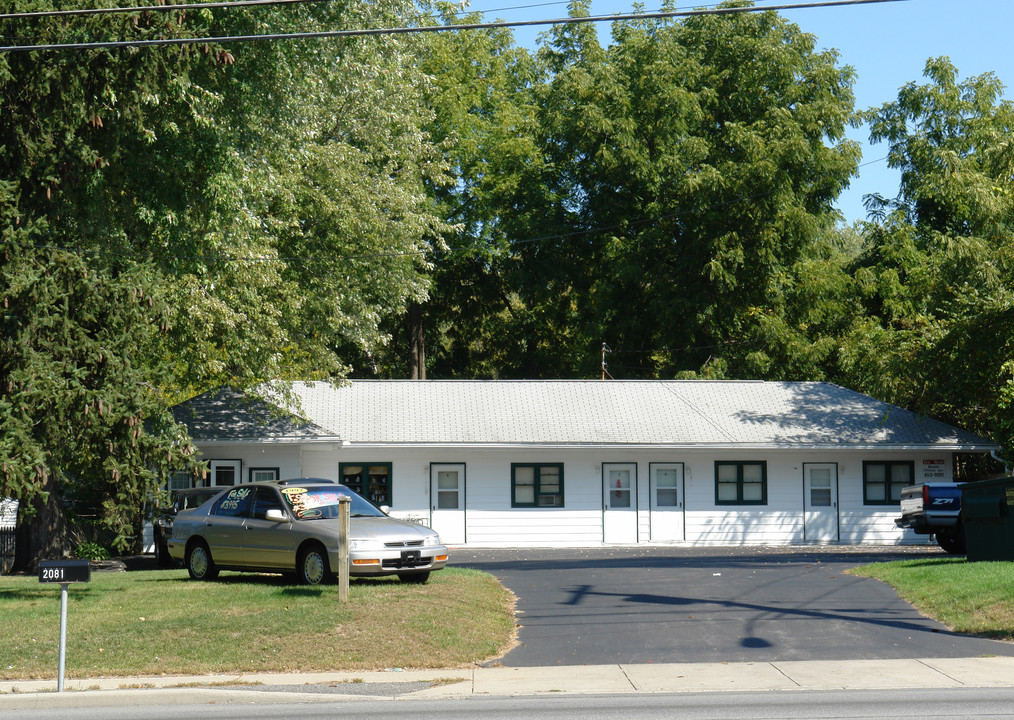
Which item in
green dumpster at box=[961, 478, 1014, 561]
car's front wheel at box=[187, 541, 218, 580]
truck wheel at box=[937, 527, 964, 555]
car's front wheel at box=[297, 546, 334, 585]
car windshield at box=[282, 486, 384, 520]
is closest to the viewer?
car's front wheel at box=[297, 546, 334, 585]

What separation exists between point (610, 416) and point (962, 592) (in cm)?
1696

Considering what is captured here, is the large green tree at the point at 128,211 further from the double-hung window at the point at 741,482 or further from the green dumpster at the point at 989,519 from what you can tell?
the double-hung window at the point at 741,482

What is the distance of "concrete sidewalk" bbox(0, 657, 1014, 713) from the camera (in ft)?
37.7

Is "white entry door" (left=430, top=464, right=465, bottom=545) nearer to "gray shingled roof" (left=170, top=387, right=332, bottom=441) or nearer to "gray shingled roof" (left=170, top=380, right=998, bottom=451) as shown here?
"gray shingled roof" (left=170, top=380, right=998, bottom=451)

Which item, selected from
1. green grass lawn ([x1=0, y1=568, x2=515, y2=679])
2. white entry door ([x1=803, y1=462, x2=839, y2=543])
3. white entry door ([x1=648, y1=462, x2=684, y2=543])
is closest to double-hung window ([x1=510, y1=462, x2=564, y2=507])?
white entry door ([x1=648, y1=462, x2=684, y2=543])

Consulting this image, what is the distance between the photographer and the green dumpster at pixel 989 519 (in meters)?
18.8

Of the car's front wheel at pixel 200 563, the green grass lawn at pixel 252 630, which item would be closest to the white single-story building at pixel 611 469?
the car's front wheel at pixel 200 563

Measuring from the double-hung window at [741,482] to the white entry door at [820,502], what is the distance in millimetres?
1262

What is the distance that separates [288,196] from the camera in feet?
81.7

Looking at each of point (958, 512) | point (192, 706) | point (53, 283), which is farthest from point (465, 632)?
point (958, 512)

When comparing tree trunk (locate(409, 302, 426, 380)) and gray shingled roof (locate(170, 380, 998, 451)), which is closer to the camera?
gray shingled roof (locate(170, 380, 998, 451))

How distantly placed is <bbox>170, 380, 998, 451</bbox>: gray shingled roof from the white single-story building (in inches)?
3.5

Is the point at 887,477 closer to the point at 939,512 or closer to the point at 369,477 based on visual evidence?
the point at 939,512

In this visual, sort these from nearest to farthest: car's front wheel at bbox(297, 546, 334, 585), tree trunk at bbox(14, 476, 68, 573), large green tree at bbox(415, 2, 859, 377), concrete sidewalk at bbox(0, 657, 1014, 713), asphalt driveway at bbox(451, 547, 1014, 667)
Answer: concrete sidewalk at bbox(0, 657, 1014, 713) < asphalt driveway at bbox(451, 547, 1014, 667) < car's front wheel at bbox(297, 546, 334, 585) < tree trunk at bbox(14, 476, 68, 573) < large green tree at bbox(415, 2, 859, 377)
